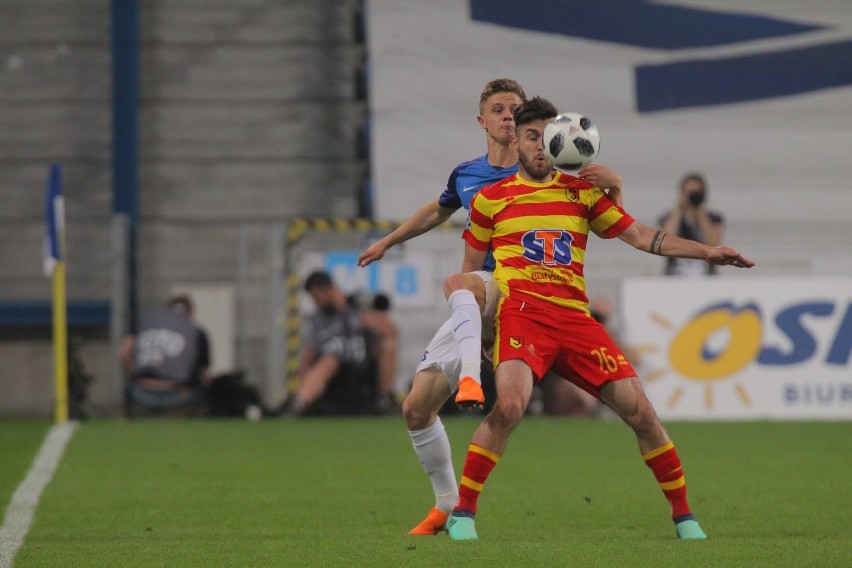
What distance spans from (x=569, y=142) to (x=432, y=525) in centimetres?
196

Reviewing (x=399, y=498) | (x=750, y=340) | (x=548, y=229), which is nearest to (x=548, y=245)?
(x=548, y=229)

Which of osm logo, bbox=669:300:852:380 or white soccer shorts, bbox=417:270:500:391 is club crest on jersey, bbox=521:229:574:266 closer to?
white soccer shorts, bbox=417:270:500:391

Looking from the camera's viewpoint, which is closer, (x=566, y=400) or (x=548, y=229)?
(x=548, y=229)

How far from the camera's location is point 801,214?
67.2ft

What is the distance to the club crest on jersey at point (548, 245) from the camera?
6.74 m

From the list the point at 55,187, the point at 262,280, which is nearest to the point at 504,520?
the point at 55,187

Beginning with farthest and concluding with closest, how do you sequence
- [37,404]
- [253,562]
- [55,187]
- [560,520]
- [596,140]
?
[37,404], [55,187], [560,520], [596,140], [253,562]

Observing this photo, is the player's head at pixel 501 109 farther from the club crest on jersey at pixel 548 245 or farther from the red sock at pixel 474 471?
the red sock at pixel 474 471

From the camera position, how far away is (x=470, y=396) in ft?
20.6

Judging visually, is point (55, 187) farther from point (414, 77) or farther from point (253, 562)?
point (253, 562)

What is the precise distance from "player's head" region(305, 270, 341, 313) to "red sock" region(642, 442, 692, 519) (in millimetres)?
10456

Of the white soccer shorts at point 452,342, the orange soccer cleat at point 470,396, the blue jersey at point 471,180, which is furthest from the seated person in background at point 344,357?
the orange soccer cleat at point 470,396

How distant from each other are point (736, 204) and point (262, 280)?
6374mm

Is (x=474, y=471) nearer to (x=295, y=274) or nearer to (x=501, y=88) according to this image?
(x=501, y=88)
